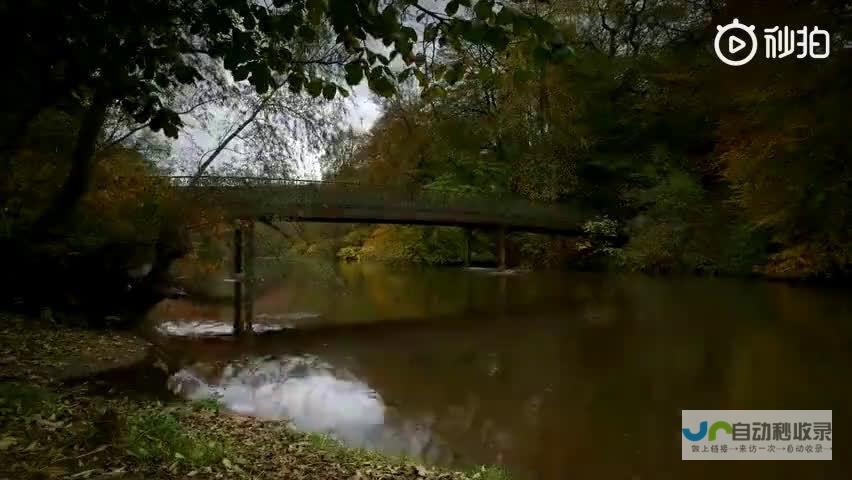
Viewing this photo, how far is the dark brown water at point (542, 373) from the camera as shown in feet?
19.4

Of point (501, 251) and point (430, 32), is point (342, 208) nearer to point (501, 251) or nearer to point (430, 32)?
point (501, 251)

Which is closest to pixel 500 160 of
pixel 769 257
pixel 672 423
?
pixel 769 257

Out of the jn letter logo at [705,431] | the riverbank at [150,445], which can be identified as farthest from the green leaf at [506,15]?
the jn letter logo at [705,431]

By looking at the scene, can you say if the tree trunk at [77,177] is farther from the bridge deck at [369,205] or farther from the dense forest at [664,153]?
the dense forest at [664,153]

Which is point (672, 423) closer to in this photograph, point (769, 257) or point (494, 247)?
point (769, 257)

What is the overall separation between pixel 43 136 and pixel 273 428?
18.5ft

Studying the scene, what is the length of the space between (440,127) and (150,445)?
8.38 feet

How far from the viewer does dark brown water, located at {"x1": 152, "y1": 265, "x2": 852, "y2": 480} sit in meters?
5.91

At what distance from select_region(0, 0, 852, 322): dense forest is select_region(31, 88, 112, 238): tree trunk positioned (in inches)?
1.6

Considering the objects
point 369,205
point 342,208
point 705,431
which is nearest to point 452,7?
point 705,431

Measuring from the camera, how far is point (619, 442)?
602 cm

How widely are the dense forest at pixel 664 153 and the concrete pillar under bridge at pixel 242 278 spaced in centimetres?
281

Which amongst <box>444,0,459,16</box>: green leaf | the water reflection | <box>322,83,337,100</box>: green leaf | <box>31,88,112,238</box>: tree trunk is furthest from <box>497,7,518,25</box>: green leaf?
<box>31,88,112,238</box>: tree trunk

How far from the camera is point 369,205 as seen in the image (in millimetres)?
22469
